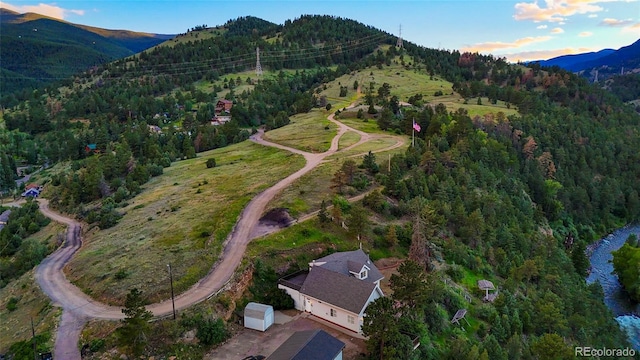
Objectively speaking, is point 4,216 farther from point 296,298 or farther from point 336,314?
point 336,314

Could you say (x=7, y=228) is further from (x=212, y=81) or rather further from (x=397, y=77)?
(x=397, y=77)

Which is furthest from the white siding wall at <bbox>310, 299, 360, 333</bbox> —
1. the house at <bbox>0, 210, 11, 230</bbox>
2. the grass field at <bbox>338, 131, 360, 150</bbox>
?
the house at <bbox>0, 210, 11, 230</bbox>

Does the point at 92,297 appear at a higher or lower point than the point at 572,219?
higher

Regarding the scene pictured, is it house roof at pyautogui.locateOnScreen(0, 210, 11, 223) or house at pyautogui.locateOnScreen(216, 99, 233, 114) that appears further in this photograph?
house at pyautogui.locateOnScreen(216, 99, 233, 114)

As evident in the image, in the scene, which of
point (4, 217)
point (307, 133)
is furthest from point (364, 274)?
point (4, 217)

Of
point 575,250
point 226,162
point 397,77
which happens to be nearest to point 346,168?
point 226,162

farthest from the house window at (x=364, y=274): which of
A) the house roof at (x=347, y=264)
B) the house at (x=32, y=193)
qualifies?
the house at (x=32, y=193)

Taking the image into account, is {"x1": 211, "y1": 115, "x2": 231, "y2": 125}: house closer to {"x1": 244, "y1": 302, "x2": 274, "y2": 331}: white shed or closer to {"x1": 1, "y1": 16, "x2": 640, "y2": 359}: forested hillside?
{"x1": 1, "y1": 16, "x2": 640, "y2": 359}: forested hillside
